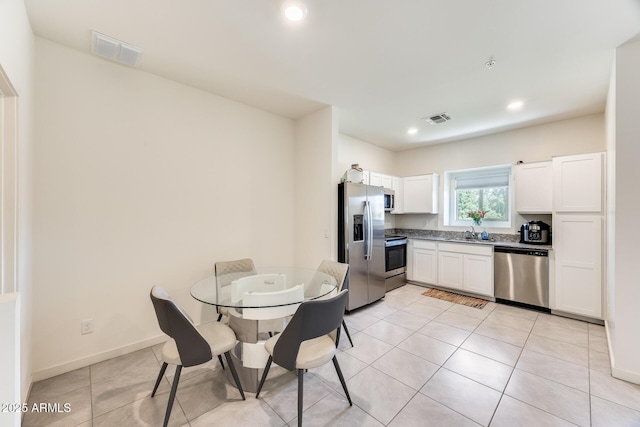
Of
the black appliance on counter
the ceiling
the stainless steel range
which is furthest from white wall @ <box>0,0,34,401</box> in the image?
the black appliance on counter

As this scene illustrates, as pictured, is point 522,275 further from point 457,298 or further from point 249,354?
point 249,354

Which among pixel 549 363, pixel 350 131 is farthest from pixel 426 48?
pixel 549 363

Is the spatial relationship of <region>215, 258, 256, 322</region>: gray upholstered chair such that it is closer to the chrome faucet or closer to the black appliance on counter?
the chrome faucet

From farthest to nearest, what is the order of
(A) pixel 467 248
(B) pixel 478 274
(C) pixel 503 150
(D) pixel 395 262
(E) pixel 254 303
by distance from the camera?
1. (D) pixel 395 262
2. (C) pixel 503 150
3. (A) pixel 467 248
4. (B) pixel 478 274
5. (E) pixel 254 303

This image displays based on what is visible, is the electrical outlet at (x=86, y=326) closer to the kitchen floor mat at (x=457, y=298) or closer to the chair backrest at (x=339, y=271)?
the chair backrest at (x=339, y=271)

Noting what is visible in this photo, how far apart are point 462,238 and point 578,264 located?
1656mm

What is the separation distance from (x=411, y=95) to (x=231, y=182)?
248 cm

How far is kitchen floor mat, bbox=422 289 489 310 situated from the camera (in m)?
3.97

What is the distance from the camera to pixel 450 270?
4.48 meters

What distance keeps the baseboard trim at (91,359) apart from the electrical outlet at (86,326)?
0.23 m

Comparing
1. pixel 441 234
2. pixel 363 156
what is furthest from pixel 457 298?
pixel 363 156

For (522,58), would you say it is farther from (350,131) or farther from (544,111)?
(350,131)

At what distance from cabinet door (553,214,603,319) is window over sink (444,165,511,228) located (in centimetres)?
103

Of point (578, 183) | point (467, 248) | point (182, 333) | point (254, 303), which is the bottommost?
point (182, 333)
